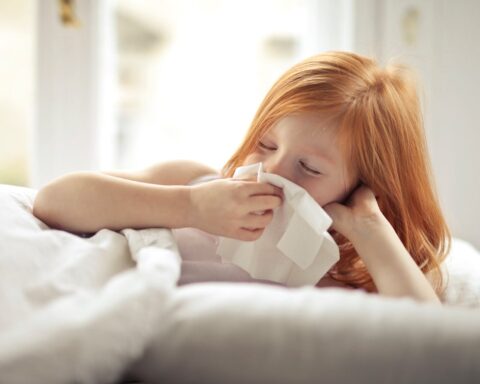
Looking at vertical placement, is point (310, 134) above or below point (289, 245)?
above

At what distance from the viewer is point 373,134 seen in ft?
3.23

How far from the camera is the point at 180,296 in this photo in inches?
22.5

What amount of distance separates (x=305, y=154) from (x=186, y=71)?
48.7 inches

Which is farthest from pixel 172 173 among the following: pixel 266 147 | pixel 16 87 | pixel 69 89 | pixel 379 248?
pixel 16 87

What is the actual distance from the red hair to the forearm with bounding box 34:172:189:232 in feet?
0.79

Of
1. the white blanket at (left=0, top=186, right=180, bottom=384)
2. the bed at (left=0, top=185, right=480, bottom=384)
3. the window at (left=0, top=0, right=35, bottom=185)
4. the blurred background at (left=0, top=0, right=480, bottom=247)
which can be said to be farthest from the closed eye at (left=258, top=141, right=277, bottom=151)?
the window at (left=0, top=0, right=35, bottom=185)

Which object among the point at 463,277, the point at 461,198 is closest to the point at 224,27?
the point at 461,198

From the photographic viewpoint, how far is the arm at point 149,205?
829 mm

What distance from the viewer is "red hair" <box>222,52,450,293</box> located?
3.14 feet

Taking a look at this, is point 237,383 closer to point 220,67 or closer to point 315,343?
point 315,343

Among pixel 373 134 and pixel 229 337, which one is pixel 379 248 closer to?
pixel 373 134

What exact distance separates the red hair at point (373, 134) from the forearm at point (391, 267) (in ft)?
0.48

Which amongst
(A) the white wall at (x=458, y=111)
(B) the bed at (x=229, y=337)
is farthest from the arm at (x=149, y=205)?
(A) the white wall at (x=458, y=111)

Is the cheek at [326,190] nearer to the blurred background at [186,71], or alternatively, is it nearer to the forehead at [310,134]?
the forehead at [310,134]
